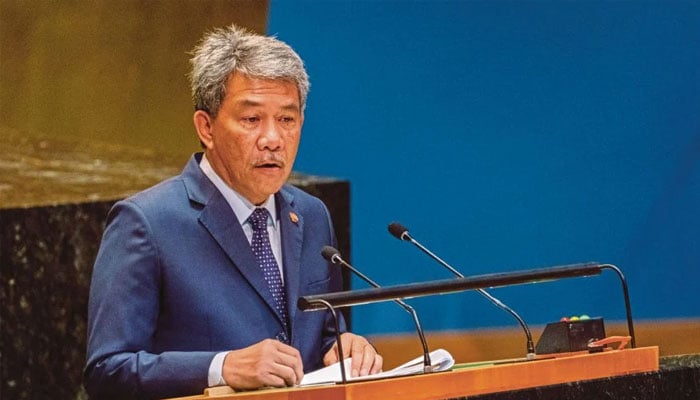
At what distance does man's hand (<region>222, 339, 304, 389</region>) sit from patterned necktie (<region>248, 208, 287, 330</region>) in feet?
1.61

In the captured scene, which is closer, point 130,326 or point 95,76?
point 130,326

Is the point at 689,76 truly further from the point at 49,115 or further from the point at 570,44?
the point at 49,115

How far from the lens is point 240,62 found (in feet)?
8.61

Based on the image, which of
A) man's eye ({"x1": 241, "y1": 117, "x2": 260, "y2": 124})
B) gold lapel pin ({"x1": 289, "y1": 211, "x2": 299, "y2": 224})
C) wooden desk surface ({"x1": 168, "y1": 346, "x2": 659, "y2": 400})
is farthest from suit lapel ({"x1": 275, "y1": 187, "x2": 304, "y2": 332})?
wooden desk surface ({"x1": 168, "y1": 346, "x2": 659, "y2": 400})

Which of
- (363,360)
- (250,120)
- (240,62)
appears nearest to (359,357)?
(363,360)

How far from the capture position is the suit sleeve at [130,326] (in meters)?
2.27

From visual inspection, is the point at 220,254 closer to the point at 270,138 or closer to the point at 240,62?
the point at 270,138

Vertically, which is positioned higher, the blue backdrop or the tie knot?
the blue backdrop

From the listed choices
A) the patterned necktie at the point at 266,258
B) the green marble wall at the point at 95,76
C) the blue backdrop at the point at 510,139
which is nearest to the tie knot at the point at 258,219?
the patterned necktie at the point at 266,258

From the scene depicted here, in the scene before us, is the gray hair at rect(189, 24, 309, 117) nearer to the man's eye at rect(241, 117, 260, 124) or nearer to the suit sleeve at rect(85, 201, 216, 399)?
the man's eye at rect(241, 117, 260, 124)

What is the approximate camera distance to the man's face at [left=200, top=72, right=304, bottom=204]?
260cm

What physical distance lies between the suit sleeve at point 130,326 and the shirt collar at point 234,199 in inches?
8.5

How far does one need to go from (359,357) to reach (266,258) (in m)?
0.33

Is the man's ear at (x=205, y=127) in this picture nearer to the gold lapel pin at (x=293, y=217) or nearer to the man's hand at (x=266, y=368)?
the gold lapel pin at (x=293, y=217)
